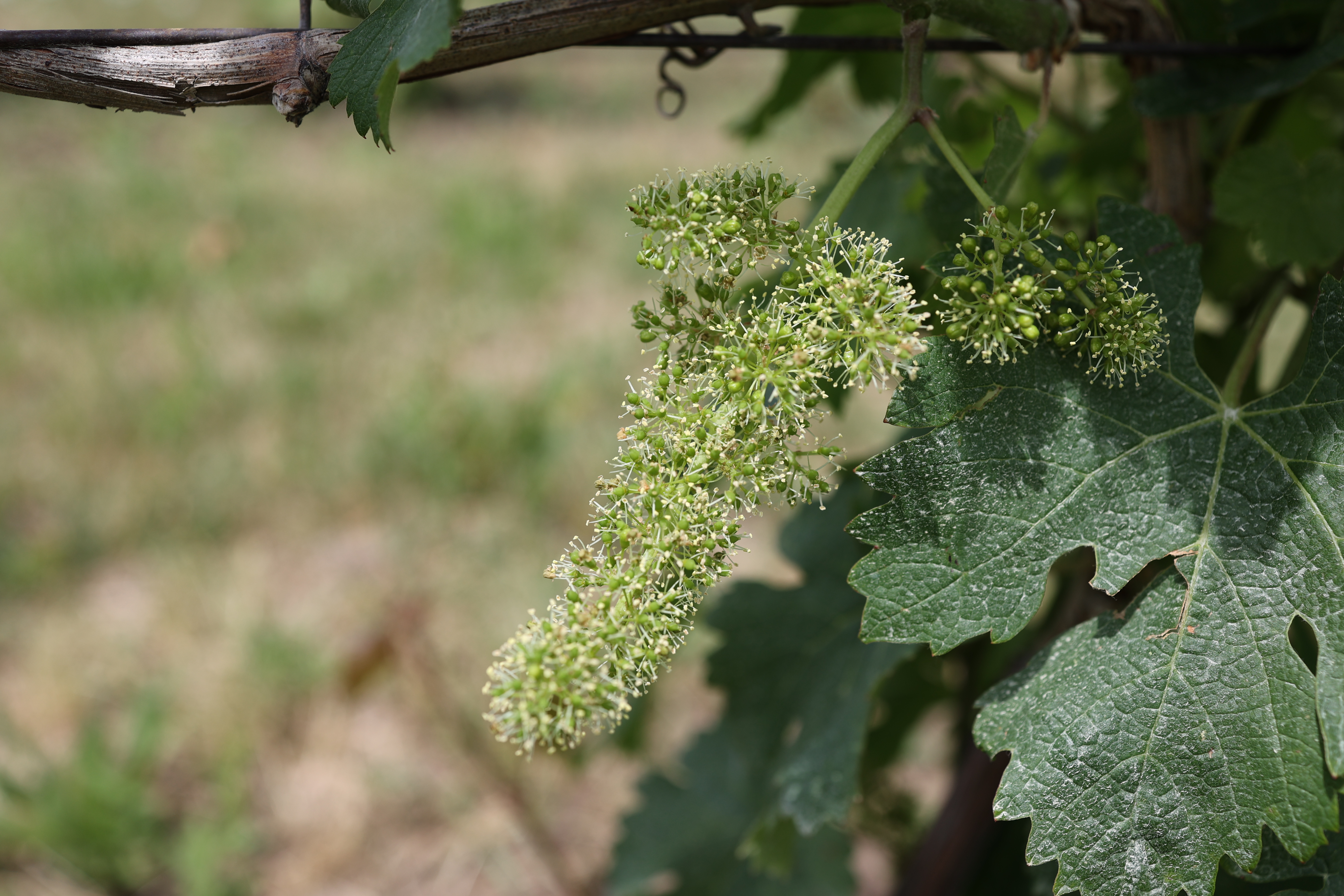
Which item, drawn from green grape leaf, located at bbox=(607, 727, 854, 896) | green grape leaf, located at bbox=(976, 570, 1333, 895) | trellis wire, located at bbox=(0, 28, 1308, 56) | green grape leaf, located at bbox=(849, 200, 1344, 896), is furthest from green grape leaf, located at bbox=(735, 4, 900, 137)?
green grape leaf, located at bbox=(607, 727, 854, 896)

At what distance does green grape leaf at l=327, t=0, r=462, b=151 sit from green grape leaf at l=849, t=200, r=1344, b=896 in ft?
2.07

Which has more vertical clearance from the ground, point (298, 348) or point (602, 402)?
point (298, 348)

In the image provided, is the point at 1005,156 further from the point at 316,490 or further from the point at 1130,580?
the point at 316,490

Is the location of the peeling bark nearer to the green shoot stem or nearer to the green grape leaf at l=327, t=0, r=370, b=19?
the green grape leaf at l=327, t=0, r=370, b=19

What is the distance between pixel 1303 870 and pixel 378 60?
1.43 metres

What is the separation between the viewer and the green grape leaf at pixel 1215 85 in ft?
4.66

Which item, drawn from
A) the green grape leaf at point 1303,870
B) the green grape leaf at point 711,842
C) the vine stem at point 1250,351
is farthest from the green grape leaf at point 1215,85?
the green grape leaf at point 711,842

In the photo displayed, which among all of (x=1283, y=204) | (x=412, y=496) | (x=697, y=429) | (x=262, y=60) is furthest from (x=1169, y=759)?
(x=412, y=496)

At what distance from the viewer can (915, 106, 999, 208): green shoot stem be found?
3.53 feet

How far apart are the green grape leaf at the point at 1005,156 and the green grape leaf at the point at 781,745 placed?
0.50 meters

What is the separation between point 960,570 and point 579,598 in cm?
44

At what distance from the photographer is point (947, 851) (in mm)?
2180

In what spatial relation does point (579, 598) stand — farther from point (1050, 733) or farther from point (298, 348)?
point (298, 348)

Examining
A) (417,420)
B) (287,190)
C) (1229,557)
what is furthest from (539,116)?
(1229,557)
